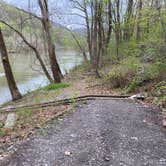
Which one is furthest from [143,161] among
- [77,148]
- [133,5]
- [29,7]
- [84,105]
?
[133,5]

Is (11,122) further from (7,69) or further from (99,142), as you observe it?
(7,69)

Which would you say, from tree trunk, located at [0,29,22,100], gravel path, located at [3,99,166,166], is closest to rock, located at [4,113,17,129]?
gravel path, located at [3,99,166,166]

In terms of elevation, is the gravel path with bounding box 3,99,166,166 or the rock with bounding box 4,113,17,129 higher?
the gravel path with bounding box 3,99,166,166

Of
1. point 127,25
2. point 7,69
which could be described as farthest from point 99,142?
point 127,25

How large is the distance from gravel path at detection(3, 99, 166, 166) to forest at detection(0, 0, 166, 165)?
1.65ft

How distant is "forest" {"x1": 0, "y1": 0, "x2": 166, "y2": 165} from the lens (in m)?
8.20

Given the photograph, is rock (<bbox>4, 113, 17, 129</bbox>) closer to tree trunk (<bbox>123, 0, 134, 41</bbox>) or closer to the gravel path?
the gravel path

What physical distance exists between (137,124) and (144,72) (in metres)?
3.64

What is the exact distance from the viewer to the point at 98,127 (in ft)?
17.9

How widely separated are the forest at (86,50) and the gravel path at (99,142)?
1.65 ft

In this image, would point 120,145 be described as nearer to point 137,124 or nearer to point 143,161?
point 143,161

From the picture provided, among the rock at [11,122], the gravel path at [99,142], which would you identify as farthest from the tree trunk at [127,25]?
the gravel path at [99,142]

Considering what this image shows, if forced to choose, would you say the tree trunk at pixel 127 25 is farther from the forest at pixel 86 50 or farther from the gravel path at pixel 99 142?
the gravel path at pixel 99 142

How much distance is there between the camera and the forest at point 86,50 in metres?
8.20
